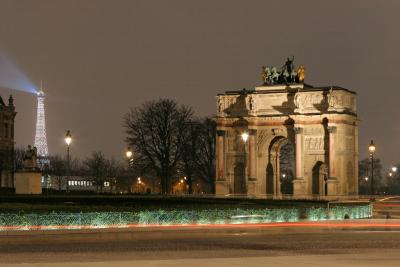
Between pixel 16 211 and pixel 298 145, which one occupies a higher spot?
pixel 298 145

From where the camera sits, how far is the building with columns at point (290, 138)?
106750 mm

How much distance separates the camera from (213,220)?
4422cm

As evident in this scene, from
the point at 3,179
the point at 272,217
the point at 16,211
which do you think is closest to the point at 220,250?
the point at 16,211

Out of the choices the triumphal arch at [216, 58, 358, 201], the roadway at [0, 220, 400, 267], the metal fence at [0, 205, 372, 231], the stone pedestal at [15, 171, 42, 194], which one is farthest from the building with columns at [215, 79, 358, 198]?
the roadway at [0, 220, 400, 267]

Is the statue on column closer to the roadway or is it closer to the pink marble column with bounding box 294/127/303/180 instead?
the pink marble column with bounding box 294/127/303/180

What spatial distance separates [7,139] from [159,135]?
4680cm

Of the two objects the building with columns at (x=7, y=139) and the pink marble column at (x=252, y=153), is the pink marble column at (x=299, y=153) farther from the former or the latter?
the building with columns at (x=7, y=139)

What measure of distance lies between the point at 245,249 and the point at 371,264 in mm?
7060

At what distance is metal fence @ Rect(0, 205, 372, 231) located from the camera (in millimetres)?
37500

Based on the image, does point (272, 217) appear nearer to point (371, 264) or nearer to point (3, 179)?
point (371, 264)

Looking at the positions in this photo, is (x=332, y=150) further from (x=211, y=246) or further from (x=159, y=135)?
(x=211, y=246)

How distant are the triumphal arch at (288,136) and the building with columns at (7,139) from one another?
1636 inches

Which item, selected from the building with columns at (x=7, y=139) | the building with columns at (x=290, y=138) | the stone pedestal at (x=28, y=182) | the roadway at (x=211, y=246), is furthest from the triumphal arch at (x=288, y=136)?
the roadway at (x=211, y=246)

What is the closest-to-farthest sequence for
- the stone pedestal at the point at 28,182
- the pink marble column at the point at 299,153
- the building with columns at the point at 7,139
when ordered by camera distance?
the stone pedestal at the point at 28,182 < the pink marble column at the point at 299,153 < the building with columns at the point at 7,139
